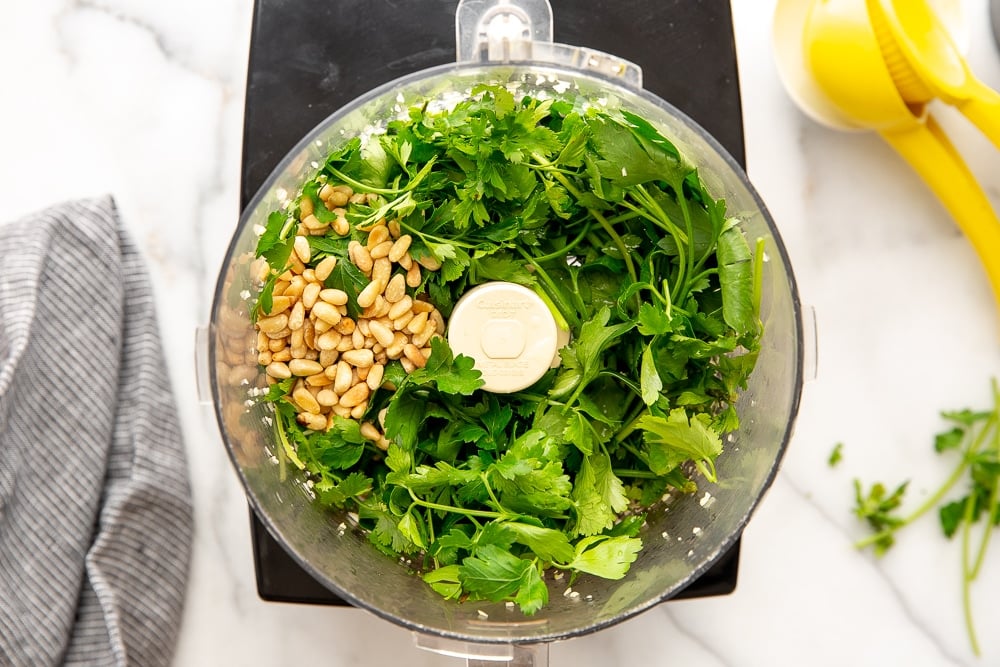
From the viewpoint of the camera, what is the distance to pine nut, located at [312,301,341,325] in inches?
35.3

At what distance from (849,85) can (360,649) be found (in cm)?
99

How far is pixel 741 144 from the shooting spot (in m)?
1.00

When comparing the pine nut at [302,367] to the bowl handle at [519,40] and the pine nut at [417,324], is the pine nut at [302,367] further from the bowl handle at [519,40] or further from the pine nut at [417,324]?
the bowl handle at [519,40]

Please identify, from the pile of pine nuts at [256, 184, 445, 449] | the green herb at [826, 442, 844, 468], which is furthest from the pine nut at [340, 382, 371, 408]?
the green herb at [826, 442, 844, 468]

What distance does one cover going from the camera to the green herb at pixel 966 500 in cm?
124

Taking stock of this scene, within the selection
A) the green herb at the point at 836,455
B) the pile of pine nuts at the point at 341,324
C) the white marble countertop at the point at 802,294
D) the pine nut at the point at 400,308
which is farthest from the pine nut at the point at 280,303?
the green herb at the point at 836,455

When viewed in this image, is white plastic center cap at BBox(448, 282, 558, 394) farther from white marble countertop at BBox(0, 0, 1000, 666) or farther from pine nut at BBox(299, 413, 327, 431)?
white marble countertop at BBox(0, 0, 1000, 666)

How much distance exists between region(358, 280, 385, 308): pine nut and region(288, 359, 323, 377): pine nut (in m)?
0.08

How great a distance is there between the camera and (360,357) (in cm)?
91

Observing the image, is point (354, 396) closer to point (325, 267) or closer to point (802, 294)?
point (325, 267)

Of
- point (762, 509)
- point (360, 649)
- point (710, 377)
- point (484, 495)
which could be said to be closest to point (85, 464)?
point (360, 649)

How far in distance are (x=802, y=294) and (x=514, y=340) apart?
1.74 feet

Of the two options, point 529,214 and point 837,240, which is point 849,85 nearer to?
point 837,240

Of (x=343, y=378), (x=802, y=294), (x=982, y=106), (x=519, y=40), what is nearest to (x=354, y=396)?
(x=343, y=378)
